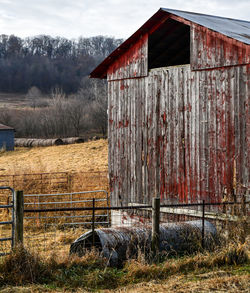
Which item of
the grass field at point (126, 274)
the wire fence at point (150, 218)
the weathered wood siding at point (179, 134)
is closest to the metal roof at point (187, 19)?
the weathered wood siding at point (179, 134)

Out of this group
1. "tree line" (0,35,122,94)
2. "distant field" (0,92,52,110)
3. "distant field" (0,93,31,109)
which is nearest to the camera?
"distant field" (0,92,52,110)

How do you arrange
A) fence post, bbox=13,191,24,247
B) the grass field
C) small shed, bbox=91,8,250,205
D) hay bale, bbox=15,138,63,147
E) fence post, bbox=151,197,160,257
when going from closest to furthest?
the grass field, fence post, bbox=13,191,24,247, fence post, bbox=151,197,160,257, small shed, bbox=91,8,250,205, hay bale, bbox=15,138,63,147

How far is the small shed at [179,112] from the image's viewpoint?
11.4m

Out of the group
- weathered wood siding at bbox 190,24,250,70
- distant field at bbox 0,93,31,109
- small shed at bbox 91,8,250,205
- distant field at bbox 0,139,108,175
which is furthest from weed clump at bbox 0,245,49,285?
distant field at bbox 0,93,31,109

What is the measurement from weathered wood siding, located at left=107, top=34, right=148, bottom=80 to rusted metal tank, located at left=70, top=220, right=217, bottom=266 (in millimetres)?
5501

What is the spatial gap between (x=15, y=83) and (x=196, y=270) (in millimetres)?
127212

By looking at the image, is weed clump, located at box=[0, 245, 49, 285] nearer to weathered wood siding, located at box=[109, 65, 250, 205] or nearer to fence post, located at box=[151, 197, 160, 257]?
fence post, located at box=[151, 197, 160, 257]

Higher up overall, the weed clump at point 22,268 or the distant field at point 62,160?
the distant field at point 62,160

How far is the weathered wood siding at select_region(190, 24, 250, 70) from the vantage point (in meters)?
11.2

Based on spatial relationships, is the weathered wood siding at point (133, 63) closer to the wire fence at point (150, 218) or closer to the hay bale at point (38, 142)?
the wire fence at point (150, 218)

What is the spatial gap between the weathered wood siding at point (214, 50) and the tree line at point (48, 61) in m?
107

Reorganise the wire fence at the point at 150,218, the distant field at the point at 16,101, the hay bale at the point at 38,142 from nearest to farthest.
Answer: the wire fence at the point at 150,218
the hay bale at the point at 38,142
the distant field at the point at 16,101

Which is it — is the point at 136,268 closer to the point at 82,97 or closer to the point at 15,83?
the point at 82,97

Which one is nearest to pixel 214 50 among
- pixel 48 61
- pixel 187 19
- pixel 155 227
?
pixel 187 19
